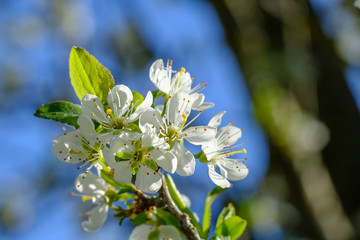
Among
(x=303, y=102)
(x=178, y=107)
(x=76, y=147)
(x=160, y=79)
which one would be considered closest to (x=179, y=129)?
(x=178, y=107)

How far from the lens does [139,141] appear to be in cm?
102

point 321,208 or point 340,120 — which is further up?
point 340,120

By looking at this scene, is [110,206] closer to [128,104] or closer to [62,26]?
[128,104]

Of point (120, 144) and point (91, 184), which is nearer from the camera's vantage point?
point (120, 144)

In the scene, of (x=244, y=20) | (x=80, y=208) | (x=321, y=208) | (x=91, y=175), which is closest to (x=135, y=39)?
(x=244, y=20)

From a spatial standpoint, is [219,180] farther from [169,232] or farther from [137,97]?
[137,97]

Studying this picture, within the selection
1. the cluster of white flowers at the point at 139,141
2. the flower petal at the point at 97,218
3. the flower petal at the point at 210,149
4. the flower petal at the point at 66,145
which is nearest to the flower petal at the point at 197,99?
the cluster of white flowers at the point at 139,141

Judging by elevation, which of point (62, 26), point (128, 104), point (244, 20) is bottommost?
point (128, 104)

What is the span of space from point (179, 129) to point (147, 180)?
0.64 ft

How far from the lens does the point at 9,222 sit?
4.32 meters

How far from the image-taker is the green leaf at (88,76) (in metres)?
1.05

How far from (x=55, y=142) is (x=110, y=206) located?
266 millimetres

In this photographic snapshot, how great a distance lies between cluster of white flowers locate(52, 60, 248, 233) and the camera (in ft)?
3.22

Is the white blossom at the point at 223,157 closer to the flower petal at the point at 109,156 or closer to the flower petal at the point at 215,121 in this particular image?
the flower petal at the point at 215,121
